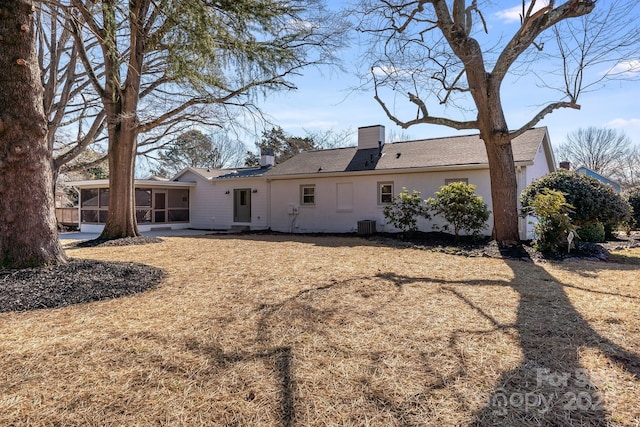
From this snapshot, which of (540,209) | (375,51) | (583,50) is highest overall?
(375,51)

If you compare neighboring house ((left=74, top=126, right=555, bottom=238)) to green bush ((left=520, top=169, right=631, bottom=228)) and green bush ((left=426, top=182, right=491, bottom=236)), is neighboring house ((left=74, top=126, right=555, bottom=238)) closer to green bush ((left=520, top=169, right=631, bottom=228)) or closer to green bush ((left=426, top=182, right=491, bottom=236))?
green bush ((left=426, top=182, right=491, bottom=236))

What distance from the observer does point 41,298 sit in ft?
14.5

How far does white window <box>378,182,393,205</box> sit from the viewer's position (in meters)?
14.3

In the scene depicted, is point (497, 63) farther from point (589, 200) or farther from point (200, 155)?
point (200, 155)

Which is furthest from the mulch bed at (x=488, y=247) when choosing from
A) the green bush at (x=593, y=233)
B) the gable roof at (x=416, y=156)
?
the gable roof at (x=416, y=156)

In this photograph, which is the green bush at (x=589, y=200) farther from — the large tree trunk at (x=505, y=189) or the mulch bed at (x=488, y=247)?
the mulch bed at (x=488, y=247)

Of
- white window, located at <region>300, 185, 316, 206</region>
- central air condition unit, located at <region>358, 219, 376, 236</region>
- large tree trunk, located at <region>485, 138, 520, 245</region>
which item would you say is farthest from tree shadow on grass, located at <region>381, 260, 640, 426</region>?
white window, located at <region>300, 185, 316, 206</region>

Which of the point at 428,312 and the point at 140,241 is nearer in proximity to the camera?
the point at 428,312

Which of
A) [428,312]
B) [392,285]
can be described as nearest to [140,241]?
[392,285]

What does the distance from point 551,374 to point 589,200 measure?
7971 millimetres

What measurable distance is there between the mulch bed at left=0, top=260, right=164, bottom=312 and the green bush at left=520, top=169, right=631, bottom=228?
8.79m

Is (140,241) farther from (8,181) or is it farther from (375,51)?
(375,51)

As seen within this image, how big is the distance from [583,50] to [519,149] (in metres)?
4.01

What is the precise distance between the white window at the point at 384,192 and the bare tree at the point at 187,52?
17.7 feet
